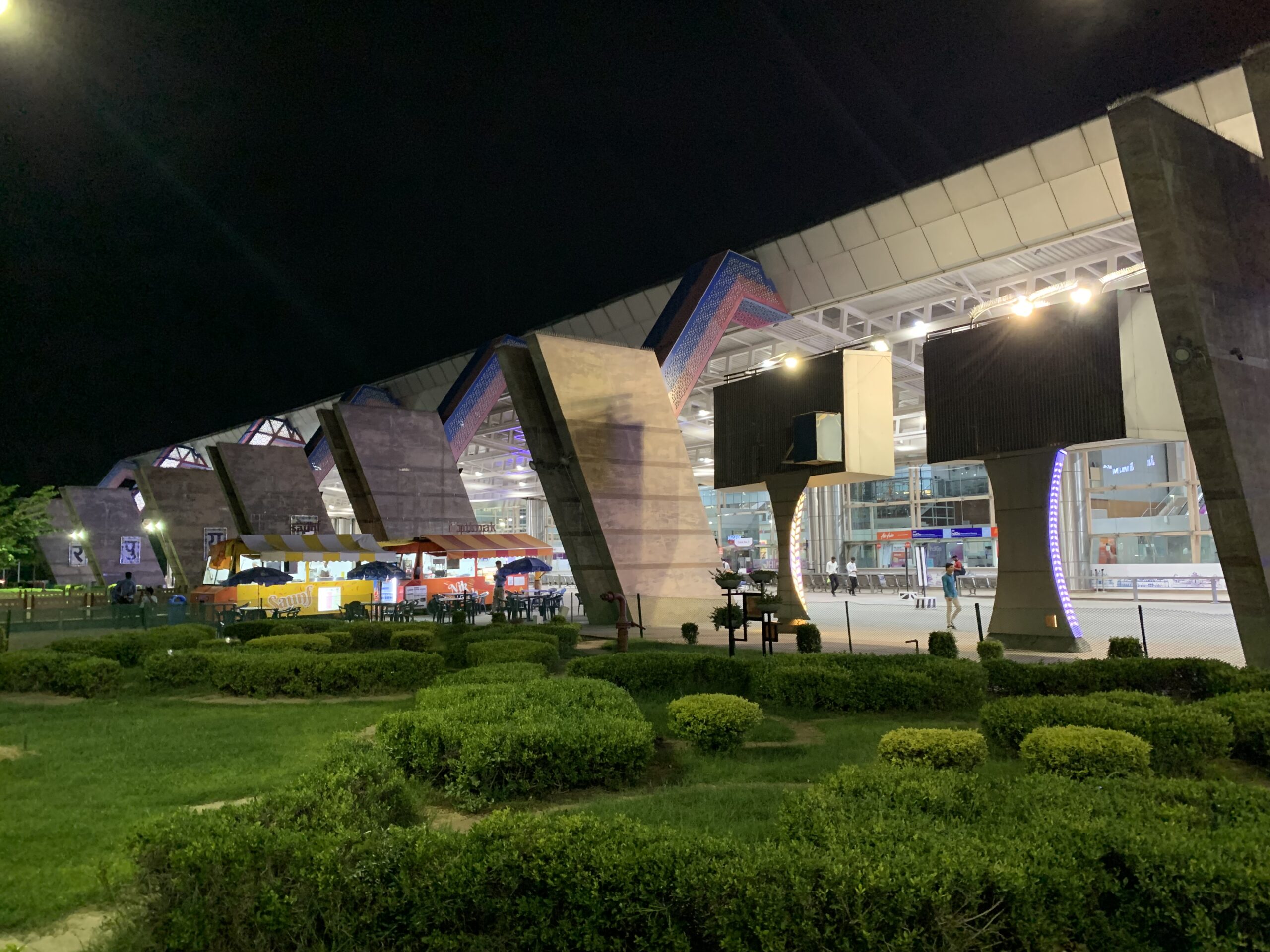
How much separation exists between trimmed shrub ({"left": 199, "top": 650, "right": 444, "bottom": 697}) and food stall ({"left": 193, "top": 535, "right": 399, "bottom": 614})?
17759 mm

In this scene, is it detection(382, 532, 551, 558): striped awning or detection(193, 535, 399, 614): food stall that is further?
detection(382, 532, 551, 558): striped awning

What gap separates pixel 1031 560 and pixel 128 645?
1659cm

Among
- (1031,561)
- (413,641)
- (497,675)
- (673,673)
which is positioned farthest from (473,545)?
(497,675)

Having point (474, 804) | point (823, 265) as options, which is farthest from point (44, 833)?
point (823, 265)

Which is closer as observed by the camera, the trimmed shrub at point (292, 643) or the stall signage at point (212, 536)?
the trimmed shrub at point (292, 643)

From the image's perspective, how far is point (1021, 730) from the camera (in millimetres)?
6914

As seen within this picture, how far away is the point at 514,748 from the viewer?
20.0 ft

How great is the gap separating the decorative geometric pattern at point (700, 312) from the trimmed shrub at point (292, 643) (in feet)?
43.1

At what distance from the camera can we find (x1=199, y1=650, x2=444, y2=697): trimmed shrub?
11141 mm

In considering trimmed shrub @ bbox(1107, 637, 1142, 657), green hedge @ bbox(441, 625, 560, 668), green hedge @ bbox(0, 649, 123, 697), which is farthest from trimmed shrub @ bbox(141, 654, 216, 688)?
trimmed shrub @ bbox(1107, 637, 1142, 657)

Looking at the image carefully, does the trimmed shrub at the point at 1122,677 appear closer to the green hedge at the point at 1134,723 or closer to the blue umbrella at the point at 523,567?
the green hedge at the point at 1134,723

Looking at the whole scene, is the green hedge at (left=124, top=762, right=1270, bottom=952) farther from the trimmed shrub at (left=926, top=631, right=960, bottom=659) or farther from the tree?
the tree

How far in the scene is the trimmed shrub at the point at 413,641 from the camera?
14211mm

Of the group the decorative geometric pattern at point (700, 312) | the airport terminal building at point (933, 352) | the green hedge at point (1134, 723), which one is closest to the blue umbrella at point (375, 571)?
the airport terminal building at point (933, 352)
